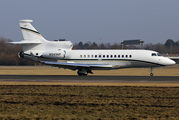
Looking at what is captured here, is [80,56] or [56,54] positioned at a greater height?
[56,54]

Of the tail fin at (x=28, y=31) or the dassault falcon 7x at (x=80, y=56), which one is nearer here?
the dassault falcon 7x at (x=80, y=56)

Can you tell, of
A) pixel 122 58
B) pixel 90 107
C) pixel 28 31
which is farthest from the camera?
pixel 28 31

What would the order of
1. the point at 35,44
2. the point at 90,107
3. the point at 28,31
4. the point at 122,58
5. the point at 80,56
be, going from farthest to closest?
the point at 35,44, the point at 28,31, the point at 80,56, the point at 122,58, the point at 90,107

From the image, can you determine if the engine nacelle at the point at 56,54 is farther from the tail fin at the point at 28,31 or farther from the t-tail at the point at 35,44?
the tail fin at the point at 28,31

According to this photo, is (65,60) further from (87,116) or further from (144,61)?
(87,116)

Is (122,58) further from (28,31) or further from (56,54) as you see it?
(28,31)

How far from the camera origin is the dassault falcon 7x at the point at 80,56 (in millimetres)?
32719

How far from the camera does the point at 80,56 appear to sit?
34.3m

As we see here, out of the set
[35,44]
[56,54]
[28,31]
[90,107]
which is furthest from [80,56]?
[90,107]

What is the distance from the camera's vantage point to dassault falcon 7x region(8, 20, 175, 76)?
32.7 m

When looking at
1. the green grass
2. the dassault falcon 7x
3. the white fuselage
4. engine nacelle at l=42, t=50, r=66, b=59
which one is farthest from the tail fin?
the green grass

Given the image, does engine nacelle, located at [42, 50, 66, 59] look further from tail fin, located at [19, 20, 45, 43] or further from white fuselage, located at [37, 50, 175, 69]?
tail fin, located at [19, 20, 45, 43]

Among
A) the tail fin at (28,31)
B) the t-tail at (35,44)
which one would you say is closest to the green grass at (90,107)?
the t-tail at (35,44)

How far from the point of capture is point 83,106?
1264cm
